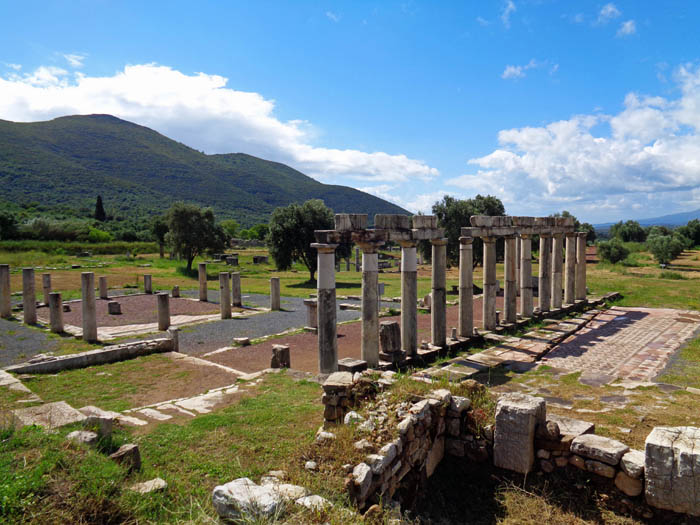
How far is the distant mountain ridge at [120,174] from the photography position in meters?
111

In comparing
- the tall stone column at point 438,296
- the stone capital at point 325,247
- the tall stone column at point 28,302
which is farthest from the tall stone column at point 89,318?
the tall stone column at point 438,296

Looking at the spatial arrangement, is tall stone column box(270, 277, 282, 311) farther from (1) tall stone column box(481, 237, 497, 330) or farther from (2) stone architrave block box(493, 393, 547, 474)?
(2) stone architrave block box(493, 393, 547, 474)

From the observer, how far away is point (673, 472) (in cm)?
492

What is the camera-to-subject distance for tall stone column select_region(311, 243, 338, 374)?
1077 cm

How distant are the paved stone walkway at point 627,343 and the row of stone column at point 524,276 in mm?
2098

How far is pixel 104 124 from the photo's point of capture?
185 meters

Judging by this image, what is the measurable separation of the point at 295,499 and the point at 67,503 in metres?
1.96

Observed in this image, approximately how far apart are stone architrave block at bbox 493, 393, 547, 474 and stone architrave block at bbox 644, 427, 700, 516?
1.31 meters

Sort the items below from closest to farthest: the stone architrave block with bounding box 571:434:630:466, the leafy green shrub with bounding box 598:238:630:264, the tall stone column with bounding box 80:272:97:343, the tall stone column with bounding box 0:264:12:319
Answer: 1. the stone architrave block with bounding box 571:434:630:466
2. the tall stone column with bounding box 80:272:97:343
3. the tall stone column with bounding box 0:264:12:319
4. the leafy green shrub with bounding box 598:238:630:264

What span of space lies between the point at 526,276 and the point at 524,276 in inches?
3.1

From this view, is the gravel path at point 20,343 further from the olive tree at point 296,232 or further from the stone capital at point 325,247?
the olive tree at point 296,232

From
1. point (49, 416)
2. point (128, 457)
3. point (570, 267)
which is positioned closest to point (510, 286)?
point (570, 267)

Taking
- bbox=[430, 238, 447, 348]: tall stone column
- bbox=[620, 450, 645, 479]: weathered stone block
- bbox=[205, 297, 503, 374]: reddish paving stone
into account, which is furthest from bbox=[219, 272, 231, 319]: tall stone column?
bbox=[620, 450, 645, 479]: weathered stone block

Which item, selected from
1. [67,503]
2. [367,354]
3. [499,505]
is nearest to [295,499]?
[67,503]
